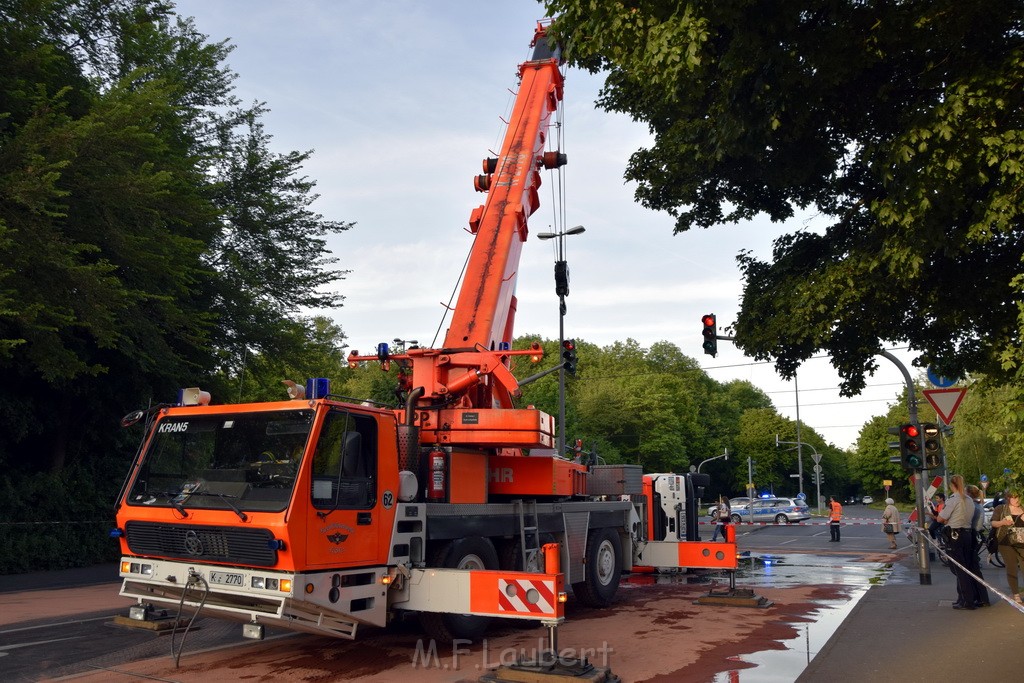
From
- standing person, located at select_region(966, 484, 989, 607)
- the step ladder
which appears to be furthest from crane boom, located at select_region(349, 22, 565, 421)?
standing person, located at select_region(966, 484, 989, 607)

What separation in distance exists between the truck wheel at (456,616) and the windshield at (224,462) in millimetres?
2013

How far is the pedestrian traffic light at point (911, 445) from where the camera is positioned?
14.9 metres

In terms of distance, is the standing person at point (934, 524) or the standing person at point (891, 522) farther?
the standing person at point (891, 522)

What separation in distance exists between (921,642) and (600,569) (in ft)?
13.9

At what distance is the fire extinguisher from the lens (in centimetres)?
862

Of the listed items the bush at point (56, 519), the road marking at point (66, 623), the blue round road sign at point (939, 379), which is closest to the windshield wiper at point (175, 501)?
the road marking at point (66, 623)

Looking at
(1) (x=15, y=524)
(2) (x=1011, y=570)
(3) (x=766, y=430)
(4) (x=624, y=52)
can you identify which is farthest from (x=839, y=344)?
(3) (x=766, y=430)

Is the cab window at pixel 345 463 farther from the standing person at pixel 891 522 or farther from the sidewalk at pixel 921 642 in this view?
the standing person at pixel 891 522

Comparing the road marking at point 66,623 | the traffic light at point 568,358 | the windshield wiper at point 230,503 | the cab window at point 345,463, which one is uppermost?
the traffic light at point 568,358

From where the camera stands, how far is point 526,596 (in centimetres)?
729

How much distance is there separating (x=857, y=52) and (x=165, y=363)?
46.6ft

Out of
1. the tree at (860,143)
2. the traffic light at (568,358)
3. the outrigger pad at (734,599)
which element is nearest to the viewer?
the tree at (860,143)

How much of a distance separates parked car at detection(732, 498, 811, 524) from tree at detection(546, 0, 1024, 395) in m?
32.8

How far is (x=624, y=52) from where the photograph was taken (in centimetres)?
961
